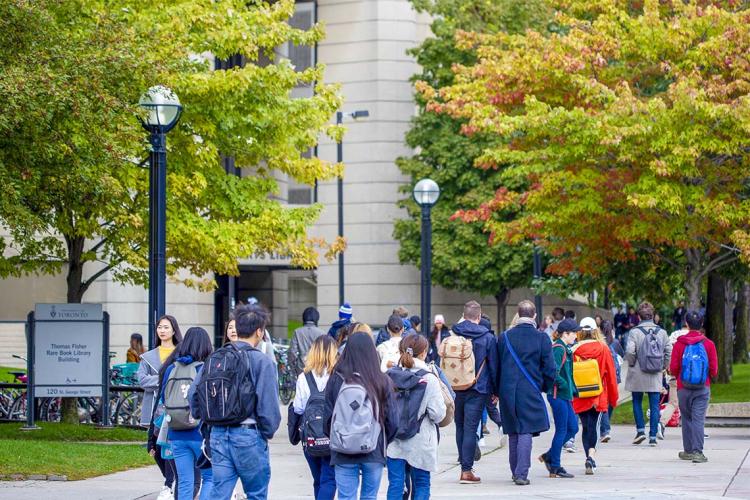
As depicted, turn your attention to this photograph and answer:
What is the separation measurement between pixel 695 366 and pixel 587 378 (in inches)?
62.0

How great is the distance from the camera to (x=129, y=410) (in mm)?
21266

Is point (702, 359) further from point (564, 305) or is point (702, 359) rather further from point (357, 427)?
point (564, 305)

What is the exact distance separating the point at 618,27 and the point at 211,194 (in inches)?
317

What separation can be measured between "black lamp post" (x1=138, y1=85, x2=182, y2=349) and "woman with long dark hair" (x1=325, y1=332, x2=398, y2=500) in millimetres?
7984

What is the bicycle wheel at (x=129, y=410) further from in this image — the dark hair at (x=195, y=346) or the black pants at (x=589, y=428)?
the dark hair at (x=195, y=346)

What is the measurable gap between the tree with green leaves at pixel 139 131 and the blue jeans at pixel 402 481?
578 centimetres

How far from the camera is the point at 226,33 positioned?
21.4 meters

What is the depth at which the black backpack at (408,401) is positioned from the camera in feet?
35.6

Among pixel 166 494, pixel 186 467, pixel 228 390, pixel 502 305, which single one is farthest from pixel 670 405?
pixel 502 305

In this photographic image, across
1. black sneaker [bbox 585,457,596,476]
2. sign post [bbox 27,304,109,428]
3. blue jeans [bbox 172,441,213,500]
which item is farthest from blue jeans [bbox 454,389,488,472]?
sign post [bbox 27,304,109,428]

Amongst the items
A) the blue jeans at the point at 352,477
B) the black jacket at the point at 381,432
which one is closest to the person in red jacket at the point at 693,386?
the black jacket at the point at 381,432

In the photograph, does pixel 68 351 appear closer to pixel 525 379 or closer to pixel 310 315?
pixel 310 315

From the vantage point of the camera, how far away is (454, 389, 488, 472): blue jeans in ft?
47.6

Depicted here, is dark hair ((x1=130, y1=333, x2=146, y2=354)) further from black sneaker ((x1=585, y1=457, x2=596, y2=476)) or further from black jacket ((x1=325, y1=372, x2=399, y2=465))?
black jacket ((x1=325, y1=372, x2=399, y2=465))
